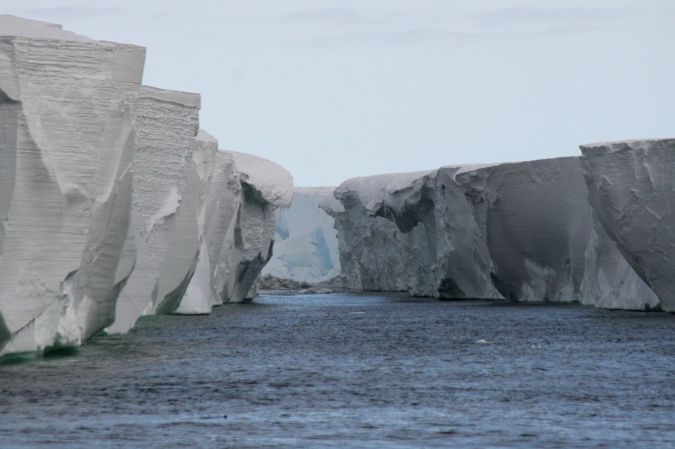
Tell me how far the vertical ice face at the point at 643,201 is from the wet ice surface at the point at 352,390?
2.62 meters

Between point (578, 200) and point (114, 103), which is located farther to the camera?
point (578, 200)

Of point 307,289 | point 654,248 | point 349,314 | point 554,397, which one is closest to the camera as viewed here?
point 554,397

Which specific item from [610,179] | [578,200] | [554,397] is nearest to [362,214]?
[578,200]

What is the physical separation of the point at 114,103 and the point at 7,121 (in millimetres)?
1640

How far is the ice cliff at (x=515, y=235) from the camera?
28.8m

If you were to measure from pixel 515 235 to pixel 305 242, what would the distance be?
143ft

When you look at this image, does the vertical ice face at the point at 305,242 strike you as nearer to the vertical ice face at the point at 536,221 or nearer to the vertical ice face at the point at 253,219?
the vertical ice face at the point at 253,219

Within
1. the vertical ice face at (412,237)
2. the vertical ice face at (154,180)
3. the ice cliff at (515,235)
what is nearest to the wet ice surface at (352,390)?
Answer: the vertical ice face at (154,180)

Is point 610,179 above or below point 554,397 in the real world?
above

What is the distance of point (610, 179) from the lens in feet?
78.0

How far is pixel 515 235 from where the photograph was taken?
3203cm

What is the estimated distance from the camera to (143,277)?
21438 millimetres

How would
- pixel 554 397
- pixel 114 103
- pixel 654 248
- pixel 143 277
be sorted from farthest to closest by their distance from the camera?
pixel 654 248 → pixel 143 277 → pixel 114 103 → pixel 554 397

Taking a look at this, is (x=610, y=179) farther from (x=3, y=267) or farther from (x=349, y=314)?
(x=3, y=267)
